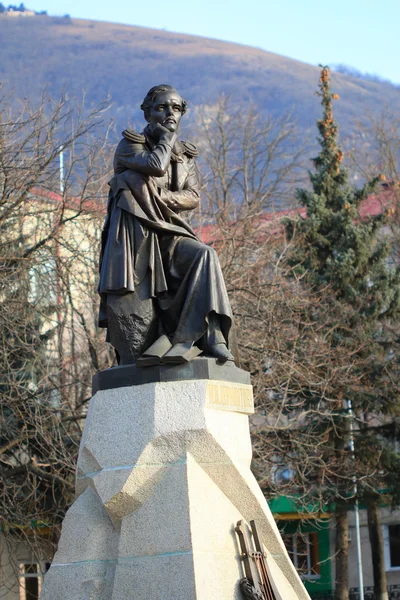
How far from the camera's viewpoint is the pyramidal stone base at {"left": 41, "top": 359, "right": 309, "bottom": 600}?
7.26 m

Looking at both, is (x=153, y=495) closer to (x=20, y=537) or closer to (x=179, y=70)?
(x=20, y=537)

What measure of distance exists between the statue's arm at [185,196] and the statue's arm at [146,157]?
0.22 m

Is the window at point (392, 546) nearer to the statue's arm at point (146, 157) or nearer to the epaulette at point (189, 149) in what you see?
the epaulette at point (189, 149)

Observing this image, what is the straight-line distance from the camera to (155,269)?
825cm

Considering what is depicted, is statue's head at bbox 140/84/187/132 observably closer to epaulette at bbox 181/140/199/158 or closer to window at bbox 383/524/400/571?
epaulette at bbox 181/140/199/158

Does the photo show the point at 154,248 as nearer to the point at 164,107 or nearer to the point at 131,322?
the point at 131,322

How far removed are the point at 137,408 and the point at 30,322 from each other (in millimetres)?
→ 9439

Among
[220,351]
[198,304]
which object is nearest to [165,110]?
[198,304]

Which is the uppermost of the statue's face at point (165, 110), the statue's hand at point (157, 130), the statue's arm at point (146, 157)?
the statue's face at point (165, 110)

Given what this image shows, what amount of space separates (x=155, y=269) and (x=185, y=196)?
2.38ft

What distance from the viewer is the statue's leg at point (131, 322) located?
8.16m

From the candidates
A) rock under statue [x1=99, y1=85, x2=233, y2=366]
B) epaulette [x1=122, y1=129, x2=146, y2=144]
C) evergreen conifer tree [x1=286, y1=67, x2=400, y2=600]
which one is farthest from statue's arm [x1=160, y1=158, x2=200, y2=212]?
evergreen conifer tree [x1=286, y1=67, x2=400, y2=600]

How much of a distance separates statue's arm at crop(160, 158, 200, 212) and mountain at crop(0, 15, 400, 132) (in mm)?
123277

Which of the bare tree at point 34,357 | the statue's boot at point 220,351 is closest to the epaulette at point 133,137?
the statue's boot at point 220,351
